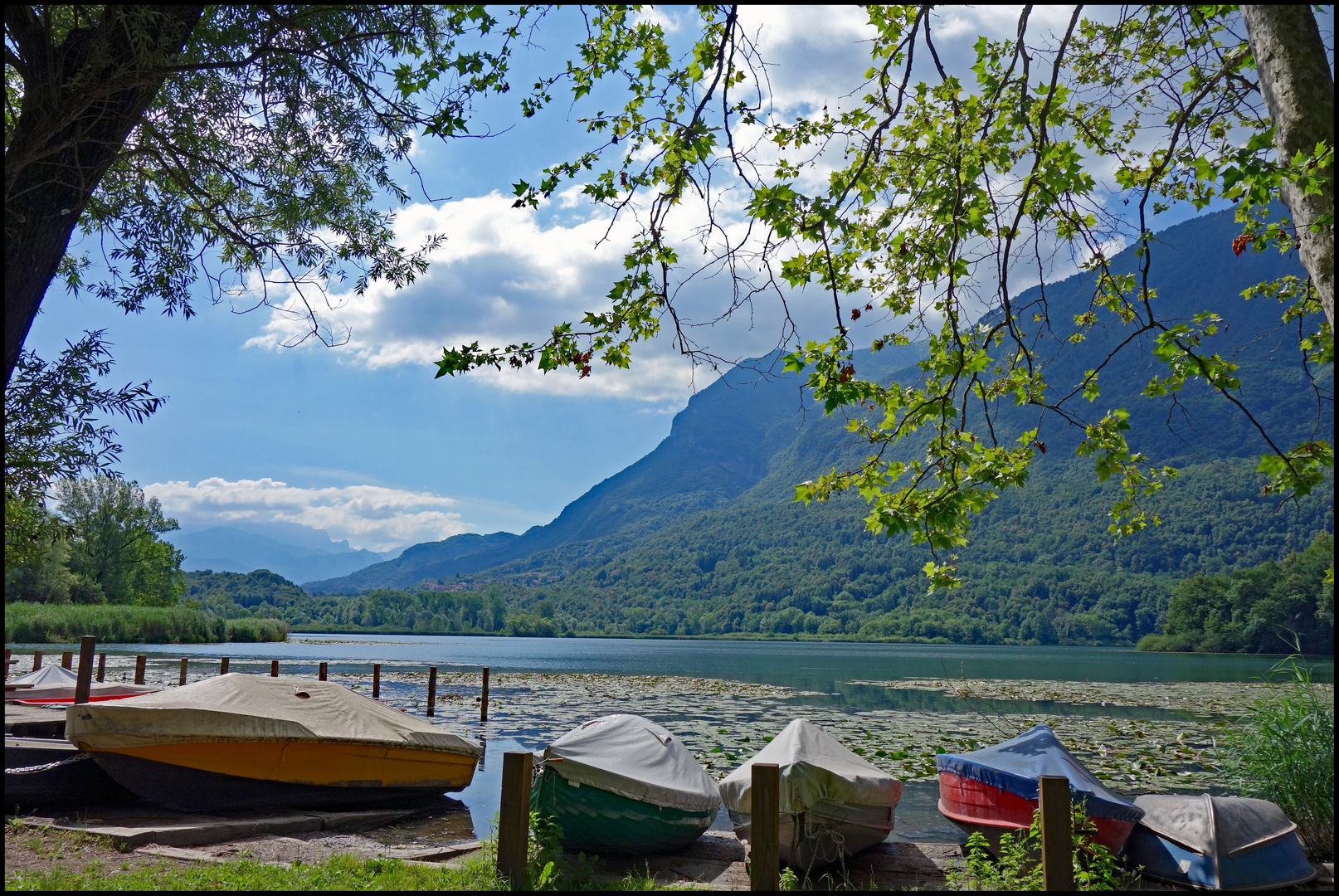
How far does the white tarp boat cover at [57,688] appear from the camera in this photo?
15359mm

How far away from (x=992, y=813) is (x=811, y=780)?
194cm

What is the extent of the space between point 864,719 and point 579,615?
5002 inches

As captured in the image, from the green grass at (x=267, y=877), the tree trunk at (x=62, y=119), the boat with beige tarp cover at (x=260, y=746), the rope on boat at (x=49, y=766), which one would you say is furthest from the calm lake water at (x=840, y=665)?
the tree trunk at (x=62, y=119)

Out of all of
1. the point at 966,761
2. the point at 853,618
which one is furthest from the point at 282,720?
the point at 853,618

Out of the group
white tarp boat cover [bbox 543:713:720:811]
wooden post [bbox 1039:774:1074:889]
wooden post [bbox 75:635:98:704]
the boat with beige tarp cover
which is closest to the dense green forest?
white tarp boat cover [bbox 543:713:720:811]

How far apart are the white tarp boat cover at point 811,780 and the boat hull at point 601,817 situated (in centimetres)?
78

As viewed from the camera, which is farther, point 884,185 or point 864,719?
point 864,719

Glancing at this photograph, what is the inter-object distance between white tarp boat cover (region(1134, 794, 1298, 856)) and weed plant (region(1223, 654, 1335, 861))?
111cm

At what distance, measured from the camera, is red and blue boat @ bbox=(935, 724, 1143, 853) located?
25.2ft

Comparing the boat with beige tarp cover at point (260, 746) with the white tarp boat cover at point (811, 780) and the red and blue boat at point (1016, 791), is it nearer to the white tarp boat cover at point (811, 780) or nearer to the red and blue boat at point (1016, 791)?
the white tarp boat cover at point (811, 780)

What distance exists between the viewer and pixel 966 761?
8.54 m

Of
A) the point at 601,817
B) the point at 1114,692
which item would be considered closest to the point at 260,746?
the point at 601,817

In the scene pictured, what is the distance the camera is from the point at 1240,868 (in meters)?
7.36

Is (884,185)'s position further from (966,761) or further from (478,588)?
(478,588)
